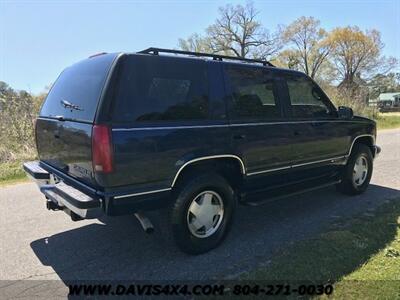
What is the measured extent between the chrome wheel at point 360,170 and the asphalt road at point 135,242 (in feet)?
0.94

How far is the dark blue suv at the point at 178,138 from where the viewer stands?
3365 mm

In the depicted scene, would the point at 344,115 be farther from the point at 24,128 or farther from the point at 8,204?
the point at 24,128

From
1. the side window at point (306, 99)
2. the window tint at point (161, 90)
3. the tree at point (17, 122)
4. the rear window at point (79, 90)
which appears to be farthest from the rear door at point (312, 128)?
the tree at point (17, 122)

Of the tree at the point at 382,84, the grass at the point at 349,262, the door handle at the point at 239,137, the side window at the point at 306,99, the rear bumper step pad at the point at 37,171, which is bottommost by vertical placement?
the grass at the point at 349,262

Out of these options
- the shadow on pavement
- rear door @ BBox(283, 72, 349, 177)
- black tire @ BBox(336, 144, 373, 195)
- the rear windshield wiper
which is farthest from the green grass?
black tire @ BBox(336, 144, 373, 195)

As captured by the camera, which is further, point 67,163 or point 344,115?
point 344,115

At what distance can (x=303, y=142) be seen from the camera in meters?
5.01

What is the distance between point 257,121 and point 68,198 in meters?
2.33

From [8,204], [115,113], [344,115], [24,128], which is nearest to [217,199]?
[115,113]

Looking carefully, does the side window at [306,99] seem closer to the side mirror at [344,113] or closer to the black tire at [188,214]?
the side mirror at [344,113]

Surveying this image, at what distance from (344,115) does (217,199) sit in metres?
2.78

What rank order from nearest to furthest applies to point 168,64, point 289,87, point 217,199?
point 168,64 → point 217,199 → point 289,87

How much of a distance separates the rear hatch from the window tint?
23cm

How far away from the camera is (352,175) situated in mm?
5965
